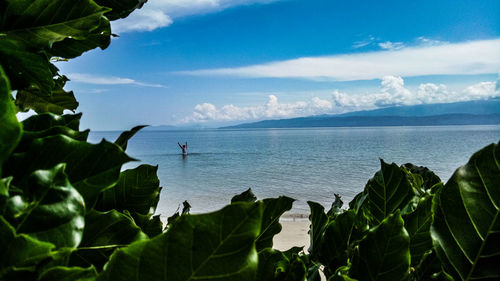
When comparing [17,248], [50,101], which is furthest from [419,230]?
[50,101]

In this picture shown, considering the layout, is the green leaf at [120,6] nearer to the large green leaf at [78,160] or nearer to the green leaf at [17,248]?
the large green leaf at [78,160]

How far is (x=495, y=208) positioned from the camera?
43cm

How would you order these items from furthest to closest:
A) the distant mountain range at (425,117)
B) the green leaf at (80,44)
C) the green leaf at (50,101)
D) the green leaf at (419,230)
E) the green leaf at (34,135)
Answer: the distant mountain range at (425,117) < the green leaf at (50,101) < the green leaf at (80,44) < the green leaf at (419,230) < the green leaf at (34,135)

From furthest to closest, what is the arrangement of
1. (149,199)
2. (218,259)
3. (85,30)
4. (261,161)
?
(261,161)
(149,199)
(85,30)
(218,259)

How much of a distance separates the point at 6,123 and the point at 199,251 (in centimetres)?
20

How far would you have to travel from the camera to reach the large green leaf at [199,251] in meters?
0.31

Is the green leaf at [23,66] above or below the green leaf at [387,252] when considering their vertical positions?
above

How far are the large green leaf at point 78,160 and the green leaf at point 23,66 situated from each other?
0.24 m

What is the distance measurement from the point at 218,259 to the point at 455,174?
11.0 inches

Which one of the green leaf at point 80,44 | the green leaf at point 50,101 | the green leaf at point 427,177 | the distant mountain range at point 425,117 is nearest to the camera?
the green leaf at point 80,44

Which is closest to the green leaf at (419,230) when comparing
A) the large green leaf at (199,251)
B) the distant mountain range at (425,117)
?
the large green leaf at (199,251)

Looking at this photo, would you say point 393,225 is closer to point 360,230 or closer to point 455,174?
point 455,174

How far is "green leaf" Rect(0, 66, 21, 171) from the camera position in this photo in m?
0.33

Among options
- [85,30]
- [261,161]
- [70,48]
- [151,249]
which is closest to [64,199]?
[151,249]
